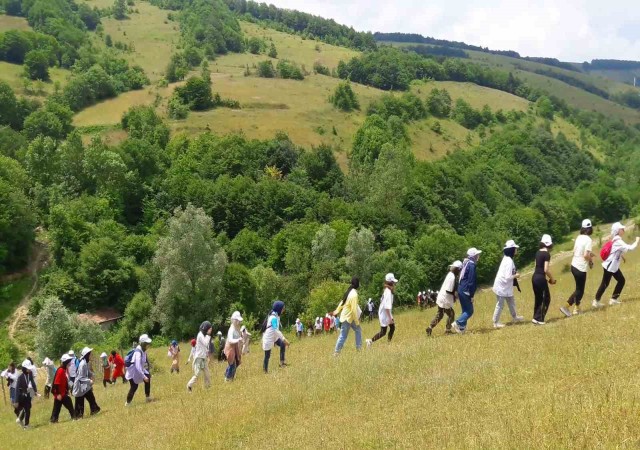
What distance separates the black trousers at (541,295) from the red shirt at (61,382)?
13.0 meters

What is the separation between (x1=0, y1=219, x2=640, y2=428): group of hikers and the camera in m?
15.3

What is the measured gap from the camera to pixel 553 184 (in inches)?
5335

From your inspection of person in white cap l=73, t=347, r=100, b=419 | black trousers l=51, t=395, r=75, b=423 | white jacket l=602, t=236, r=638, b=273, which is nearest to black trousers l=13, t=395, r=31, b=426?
black trousers l=51, t=395, r=75, b=423

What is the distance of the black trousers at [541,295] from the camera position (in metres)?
15.0

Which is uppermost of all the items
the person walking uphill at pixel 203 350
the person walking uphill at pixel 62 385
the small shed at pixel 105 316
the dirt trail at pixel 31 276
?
the person walking uphill at pixel 203 350

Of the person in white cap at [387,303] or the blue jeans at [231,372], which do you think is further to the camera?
the blue jeans at [231,372]

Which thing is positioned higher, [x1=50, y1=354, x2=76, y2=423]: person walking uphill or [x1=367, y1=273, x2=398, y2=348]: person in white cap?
[x1=367, y1=273, x2=398, y2=348]: person in white cap

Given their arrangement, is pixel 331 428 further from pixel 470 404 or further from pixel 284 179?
pixel 284 179

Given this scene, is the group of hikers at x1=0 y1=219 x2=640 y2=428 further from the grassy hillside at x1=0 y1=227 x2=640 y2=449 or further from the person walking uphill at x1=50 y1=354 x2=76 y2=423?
the grassy hillside at x1=0 y1=227 x2=640 y2=449

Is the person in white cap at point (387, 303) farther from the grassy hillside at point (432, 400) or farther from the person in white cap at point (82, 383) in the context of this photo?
the person in white cap at point (82, 383)

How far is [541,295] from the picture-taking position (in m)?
15.2

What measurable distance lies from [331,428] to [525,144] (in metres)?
143

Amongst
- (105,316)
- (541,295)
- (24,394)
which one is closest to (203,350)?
(24,394)

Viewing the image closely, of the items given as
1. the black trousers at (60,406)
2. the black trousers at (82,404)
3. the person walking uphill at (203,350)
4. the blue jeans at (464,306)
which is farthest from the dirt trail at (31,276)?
the blue jeans at (464,306)
